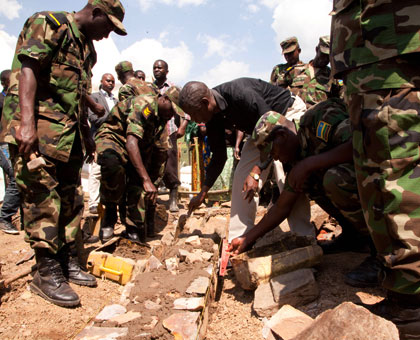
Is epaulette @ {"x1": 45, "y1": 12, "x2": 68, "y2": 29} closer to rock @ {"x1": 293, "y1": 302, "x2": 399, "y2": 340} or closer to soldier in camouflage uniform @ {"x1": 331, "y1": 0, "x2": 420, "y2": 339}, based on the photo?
soldier in camouflage uniform @ {"x1": 331, "y1": 0, "x2": 420, "y2": 339}

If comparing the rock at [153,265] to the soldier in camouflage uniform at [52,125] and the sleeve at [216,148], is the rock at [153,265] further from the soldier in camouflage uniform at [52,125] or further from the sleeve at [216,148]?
the sleeve at [216,148]

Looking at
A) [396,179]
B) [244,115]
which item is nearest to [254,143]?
[244,115]

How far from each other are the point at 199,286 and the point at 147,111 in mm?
2118

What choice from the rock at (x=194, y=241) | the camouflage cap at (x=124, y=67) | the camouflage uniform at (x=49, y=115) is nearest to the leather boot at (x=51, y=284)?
the camouflage uniform at (x=49, y=115)

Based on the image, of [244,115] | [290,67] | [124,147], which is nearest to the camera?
[244,115]

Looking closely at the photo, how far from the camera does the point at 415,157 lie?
144cm

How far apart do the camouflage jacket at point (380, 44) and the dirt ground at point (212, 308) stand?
1.24 meters

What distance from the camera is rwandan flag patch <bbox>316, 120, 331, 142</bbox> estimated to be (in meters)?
2.31

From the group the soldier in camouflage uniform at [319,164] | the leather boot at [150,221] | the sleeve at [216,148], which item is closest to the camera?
the soldier in camouflage uniform at [319,164]

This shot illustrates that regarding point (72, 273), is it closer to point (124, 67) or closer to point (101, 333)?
point (101, 333)

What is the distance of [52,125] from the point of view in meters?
2.49

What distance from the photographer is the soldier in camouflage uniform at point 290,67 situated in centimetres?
572

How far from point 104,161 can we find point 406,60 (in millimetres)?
2992

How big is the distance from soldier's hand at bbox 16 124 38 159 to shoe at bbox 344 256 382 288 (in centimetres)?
224
